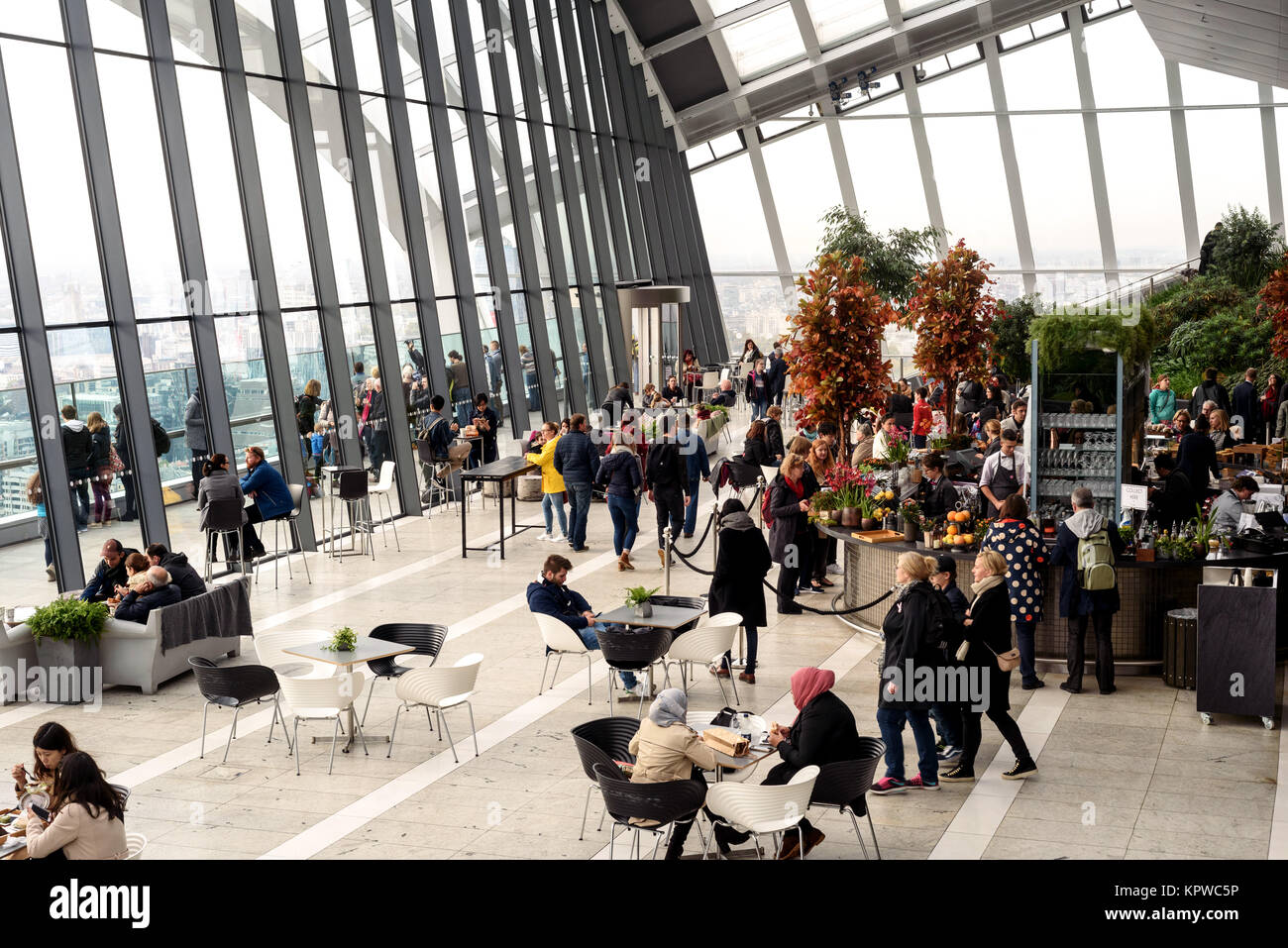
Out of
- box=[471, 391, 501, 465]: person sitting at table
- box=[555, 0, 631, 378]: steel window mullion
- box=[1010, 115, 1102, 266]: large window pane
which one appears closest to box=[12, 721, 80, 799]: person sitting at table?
box=[471, 391, 501, 465]: person sitting at table

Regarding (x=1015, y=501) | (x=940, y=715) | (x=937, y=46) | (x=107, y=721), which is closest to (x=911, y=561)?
(x=940, y=715)

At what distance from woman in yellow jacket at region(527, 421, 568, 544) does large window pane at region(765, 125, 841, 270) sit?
17.1m

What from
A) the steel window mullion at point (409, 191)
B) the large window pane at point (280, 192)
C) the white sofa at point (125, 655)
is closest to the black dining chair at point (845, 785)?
the white sofa at point (125, 655)

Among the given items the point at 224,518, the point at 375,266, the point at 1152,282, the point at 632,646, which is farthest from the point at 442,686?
the point at 1152,282

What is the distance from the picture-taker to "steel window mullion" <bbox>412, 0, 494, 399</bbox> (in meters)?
17.4

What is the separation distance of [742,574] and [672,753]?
314cm

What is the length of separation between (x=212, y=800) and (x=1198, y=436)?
10.2m

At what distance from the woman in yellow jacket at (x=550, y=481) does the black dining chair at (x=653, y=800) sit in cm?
816

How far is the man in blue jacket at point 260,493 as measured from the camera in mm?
12500

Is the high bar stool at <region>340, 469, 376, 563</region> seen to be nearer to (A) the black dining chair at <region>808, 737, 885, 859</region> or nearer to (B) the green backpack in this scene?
(B) the green backpack

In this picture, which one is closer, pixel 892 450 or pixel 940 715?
pixel 940 715

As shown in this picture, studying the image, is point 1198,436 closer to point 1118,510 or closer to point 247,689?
point 1118,510

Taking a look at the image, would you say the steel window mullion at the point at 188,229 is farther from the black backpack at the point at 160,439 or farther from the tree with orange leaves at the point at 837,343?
the tree with orange leaves at the point at 837,343

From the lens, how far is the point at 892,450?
13.3 meters
